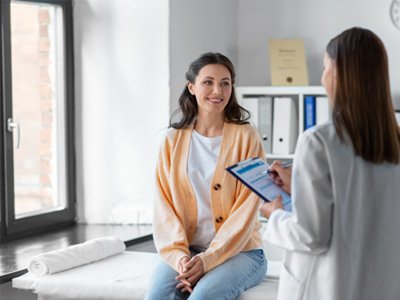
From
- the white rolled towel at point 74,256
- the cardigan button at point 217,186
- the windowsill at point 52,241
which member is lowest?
the windowsill at point 52,241

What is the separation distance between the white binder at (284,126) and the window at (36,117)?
100cm

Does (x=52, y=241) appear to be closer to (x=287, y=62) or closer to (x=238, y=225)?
(x=238, y=225)

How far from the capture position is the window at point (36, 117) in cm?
350

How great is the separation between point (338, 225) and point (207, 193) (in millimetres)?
929

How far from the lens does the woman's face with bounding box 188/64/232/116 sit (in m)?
2.77

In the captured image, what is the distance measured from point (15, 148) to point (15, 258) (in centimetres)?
59

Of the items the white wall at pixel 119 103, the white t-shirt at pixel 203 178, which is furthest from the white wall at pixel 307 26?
the white t-shirt at pixel 203 178

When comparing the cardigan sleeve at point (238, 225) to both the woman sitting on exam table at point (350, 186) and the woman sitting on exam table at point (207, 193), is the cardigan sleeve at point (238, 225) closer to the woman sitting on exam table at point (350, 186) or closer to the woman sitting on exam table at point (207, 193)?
the woman sitting on exam table at point (207, 193)

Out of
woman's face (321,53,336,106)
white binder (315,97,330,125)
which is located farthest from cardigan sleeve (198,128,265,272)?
white binder (315,97,330,125)

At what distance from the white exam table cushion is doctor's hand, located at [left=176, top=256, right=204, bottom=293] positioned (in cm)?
16

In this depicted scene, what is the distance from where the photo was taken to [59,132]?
3891 millimetres

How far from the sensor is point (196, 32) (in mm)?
3945

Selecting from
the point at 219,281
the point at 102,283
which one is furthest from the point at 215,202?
the point at 102,283

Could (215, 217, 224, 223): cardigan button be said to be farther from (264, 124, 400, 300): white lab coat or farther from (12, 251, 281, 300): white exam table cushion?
(264, 124, 400, 300): white lab coat
